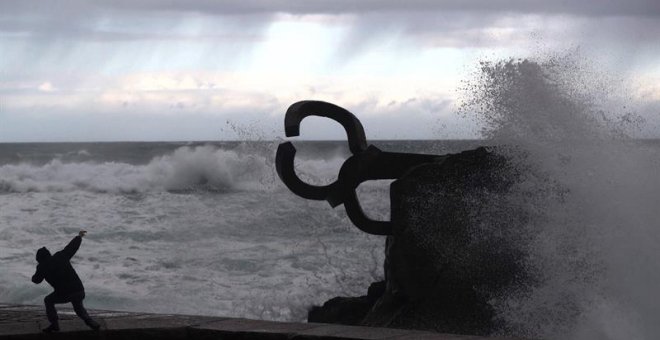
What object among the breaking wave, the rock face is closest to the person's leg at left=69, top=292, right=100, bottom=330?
the rock face

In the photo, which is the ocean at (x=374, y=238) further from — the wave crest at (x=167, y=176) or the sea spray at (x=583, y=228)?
the wave crest at (x=167, y=176)

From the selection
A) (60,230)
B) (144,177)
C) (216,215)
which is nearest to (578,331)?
(60,230)

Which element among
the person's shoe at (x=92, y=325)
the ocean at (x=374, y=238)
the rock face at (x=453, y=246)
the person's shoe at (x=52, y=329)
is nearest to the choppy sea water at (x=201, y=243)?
the ocean at (x=374, y=238)

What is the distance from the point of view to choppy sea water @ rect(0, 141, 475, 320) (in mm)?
12328

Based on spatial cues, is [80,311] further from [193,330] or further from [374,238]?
[374,238]

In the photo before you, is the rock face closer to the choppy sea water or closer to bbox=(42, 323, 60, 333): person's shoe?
the choppy sea water

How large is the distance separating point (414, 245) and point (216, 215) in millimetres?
16493

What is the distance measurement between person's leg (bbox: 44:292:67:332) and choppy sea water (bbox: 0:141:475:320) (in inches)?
163

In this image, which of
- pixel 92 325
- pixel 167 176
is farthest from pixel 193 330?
pixel 167 176

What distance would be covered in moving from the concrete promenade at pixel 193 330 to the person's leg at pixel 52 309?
0.04m

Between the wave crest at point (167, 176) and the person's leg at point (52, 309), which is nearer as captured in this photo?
the person's leg at point (52, 309)

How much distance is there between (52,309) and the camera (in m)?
5.78

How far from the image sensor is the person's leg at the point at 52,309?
5.77 meters

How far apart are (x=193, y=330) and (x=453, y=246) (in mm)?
2016
